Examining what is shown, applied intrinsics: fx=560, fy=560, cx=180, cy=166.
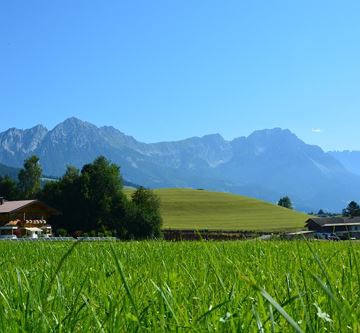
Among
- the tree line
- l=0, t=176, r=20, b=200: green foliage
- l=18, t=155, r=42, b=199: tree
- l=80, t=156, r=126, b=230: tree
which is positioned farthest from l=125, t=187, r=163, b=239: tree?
l=18, t=155, r=42, b=199: tree

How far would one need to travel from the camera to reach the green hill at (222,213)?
13575 cm

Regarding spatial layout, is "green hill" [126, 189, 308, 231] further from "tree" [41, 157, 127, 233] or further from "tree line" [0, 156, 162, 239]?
"tree" [41, 157, 127, 233]

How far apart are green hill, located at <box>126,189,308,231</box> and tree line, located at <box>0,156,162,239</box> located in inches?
1945

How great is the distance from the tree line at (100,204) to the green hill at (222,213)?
162 ft

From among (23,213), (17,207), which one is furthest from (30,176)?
(17,207)

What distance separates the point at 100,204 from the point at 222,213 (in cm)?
8930

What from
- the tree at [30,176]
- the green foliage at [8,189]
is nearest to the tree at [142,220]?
the green foliage at [8,189]

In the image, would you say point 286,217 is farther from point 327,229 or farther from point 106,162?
point 106,162

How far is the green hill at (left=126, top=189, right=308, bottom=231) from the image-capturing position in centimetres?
13575

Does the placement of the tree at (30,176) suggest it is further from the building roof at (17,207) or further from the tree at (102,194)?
the tree at (102,194)

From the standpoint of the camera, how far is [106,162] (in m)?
83.8

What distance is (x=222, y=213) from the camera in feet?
529

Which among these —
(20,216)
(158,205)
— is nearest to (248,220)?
(158,205)

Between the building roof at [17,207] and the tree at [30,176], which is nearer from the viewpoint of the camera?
the building roof at [17,207]
